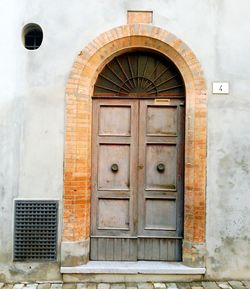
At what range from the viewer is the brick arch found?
5.02 metres

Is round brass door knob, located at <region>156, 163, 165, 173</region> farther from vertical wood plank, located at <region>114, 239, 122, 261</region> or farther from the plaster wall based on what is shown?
vertical wood plank, located at <region>114, 239, 122, 261</region>

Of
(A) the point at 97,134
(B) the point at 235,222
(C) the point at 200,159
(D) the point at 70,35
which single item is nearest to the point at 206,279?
(B) the point at 235,222

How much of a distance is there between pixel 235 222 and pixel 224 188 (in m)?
0.55

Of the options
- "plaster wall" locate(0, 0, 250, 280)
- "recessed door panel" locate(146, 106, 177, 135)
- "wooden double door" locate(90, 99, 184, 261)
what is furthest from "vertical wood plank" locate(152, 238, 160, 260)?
"recessed door panel" locate(146, 106, 177, 135)

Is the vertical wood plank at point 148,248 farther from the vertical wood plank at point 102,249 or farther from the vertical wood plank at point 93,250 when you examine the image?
the vertical wood plank at point 93,250

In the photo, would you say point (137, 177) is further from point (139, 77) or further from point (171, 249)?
point (139, 77)

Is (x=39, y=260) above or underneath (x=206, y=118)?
underneath

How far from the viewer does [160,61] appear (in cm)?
541

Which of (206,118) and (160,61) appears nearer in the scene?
(206,118)

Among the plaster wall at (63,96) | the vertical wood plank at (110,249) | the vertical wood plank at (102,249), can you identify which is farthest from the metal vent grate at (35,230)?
the vertical wood plank at (110,249)

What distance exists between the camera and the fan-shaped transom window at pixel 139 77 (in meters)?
5.37

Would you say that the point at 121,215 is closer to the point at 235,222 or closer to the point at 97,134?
the point at 97,134

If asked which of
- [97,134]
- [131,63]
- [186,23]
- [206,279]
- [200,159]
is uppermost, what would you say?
[186,23]

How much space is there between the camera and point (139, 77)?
5.39m
